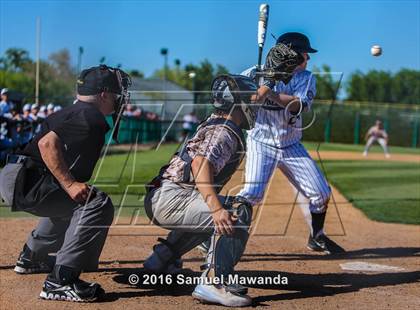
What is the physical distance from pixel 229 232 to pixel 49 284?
138cm

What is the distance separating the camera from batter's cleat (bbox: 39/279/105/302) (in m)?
4.56

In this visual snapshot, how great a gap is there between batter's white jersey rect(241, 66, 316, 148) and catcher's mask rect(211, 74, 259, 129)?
4.81 ft

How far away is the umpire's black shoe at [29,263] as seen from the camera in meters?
5.38

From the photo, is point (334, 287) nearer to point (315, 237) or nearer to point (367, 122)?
point (315, 237)

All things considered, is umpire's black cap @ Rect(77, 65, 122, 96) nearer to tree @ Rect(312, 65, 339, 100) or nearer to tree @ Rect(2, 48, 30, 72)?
tree @ Rect(312, 65, 339, 100)

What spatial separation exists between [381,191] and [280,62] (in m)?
8.61

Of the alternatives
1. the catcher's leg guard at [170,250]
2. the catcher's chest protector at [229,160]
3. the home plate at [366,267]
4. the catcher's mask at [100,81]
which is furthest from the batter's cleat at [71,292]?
the home plate at [366,267]

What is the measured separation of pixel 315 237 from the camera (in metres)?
7.01

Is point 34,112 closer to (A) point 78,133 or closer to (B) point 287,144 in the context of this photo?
(B) point 287,144

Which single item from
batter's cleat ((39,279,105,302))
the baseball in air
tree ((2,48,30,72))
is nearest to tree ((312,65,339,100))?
the baseball in air

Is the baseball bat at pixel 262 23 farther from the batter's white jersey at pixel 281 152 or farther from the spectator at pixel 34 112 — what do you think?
the spectator at pixel 34 112

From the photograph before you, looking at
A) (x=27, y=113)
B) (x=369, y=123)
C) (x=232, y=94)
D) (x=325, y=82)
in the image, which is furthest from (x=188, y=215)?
(x=369, y=123)

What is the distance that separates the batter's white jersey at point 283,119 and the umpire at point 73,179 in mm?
1910

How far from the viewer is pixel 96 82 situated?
480 cm
